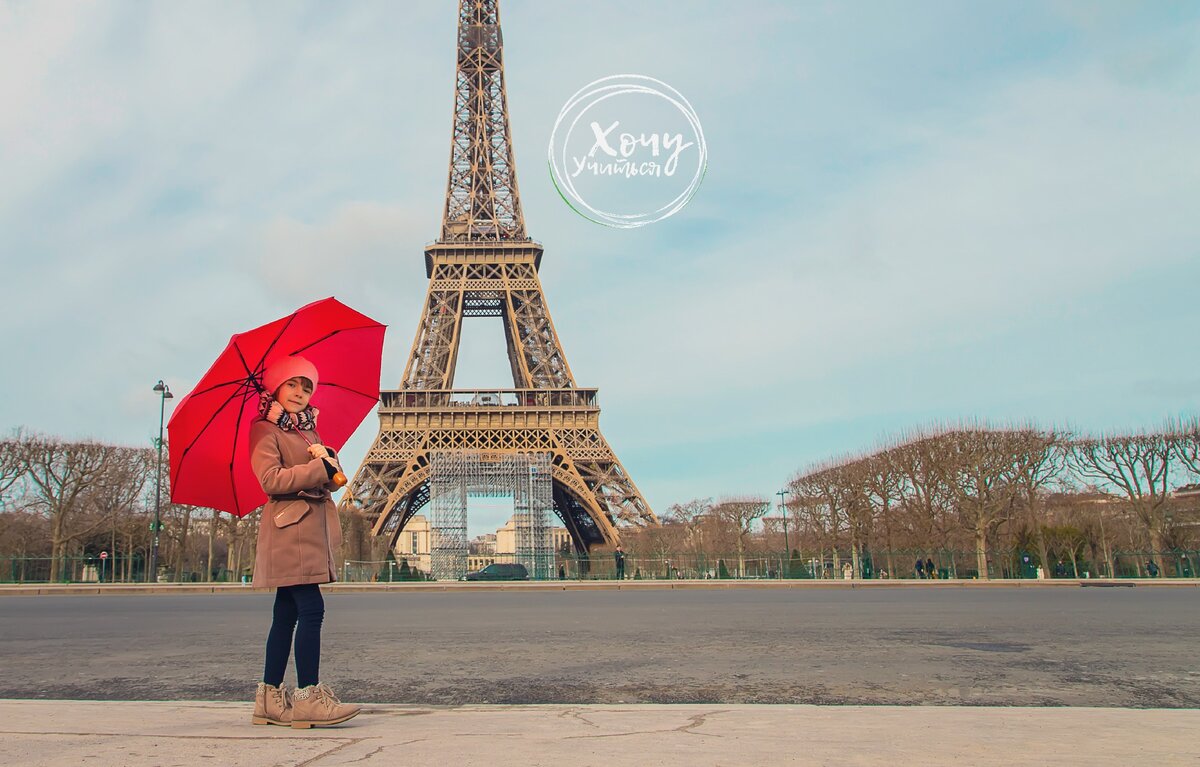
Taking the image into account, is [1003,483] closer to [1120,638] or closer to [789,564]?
[789,564]

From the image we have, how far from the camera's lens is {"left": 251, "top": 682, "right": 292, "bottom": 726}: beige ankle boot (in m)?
3.43

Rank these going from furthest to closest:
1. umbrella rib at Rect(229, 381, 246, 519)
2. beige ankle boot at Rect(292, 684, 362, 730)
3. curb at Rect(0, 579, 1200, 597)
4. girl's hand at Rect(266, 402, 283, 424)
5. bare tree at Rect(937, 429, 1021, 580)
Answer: bare tree at Rect(937, 429, 1021, 580) < curb at Rect(0, 579, 1200, 597) < umbrella rib at Rect(229, 381, 246, 519) < girl's hand at Rect(266, 402, 283, 424) < beige ankle boot at Rect(292, 684, 362, 730)

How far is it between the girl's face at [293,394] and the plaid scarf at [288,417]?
2cm

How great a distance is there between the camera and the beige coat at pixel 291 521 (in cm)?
358

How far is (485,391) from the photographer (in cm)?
4266

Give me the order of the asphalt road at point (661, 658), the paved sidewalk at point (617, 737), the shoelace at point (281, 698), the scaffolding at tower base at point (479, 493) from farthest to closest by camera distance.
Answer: the scaffolding at tower base at point (479, 493)
the asphalt road at point (661, 658)
the shoelace at point (281, 698)
the paved sidewalk at point (617, 737)

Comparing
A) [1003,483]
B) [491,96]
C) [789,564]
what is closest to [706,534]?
[789,564]

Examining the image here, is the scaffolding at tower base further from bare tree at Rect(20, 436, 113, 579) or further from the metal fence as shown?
bare tree at Rect(20, 436, 113, 579)

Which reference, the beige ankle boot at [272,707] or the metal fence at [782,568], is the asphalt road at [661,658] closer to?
the beige ankle boot at [272,707]

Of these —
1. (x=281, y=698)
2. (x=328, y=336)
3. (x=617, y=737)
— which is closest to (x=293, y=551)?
(x=281, y=698)

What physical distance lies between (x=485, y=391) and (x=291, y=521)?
3927cm

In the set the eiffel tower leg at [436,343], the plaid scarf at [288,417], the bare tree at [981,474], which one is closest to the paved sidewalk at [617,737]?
the plaid scarf at [288,417]

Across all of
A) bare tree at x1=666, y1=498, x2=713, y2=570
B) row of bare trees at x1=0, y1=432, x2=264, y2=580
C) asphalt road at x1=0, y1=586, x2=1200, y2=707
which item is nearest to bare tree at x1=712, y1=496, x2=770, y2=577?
bare tree at x1=666, y1=498, x2=713, y2=570

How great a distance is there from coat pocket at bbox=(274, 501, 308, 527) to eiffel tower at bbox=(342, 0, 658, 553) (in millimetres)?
34344
